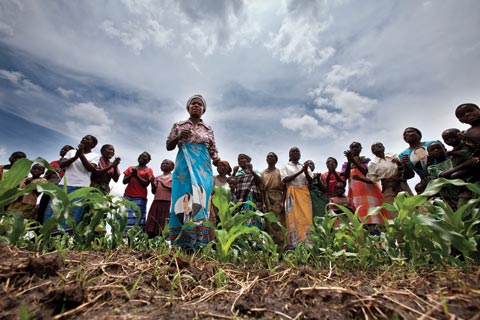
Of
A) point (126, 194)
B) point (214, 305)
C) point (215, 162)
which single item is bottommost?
point (214, 305)

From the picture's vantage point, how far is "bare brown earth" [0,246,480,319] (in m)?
0.86

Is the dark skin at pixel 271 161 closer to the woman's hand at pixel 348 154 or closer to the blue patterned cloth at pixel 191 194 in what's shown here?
the woman's hand at pixel 348 154

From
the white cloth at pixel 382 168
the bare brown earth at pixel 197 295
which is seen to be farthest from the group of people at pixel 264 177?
the bare brown earth at pixel 197 295

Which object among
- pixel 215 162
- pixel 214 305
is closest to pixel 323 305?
pixel 214 305

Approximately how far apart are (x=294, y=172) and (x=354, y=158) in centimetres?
114

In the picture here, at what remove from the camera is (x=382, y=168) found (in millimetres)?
4020

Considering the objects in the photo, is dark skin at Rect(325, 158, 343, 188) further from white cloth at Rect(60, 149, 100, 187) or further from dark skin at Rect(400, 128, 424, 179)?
white cloth at Rect(60, 149, 100, 187)

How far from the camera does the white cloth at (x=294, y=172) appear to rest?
493 centimetres

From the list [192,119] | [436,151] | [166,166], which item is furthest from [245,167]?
[436,151]

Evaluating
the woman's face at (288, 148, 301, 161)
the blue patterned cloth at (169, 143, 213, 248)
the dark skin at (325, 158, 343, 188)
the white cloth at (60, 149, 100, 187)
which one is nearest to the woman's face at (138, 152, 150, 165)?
the white cloth at (60, 149, 100, 187)

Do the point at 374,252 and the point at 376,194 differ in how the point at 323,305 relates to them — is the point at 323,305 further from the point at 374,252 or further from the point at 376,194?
the point at 376,194

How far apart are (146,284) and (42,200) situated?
3.41m

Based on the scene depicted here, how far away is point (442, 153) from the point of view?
3.03 metres

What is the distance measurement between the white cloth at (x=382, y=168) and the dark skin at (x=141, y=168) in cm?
400
